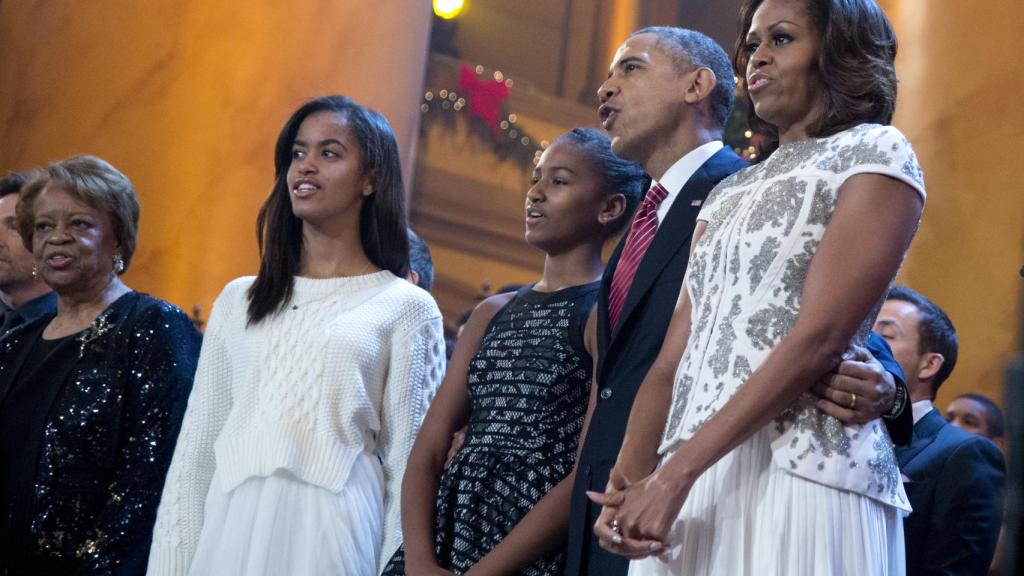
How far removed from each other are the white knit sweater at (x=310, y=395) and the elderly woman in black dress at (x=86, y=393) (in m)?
0.18

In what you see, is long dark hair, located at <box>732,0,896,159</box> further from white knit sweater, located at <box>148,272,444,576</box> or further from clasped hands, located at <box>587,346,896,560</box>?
white knit sweater, located at <box>148,272,444,576</box>

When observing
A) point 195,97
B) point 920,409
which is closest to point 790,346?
point 920,409

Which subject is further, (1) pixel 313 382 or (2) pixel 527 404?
(1) pixel 313 382

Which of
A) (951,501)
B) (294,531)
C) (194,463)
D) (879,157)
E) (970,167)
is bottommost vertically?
(294,531)

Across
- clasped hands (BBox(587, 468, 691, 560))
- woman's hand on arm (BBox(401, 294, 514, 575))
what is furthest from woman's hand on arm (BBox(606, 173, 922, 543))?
woman's hand on arm (BBox(401, 294, 514, 575))

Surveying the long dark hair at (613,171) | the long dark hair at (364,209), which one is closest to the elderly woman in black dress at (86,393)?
the long dark hair at (364,209)

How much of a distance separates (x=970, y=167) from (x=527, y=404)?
2.01 meters

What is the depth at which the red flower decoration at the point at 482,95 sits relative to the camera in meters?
9.20

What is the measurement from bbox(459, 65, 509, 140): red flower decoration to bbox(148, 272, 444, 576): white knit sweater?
598cm

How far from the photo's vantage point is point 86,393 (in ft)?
11.3

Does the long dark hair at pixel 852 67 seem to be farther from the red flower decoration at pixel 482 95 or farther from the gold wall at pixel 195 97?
the red flower decoration at pixel 482 95

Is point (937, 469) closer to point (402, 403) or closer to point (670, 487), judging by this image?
point (402, 403)

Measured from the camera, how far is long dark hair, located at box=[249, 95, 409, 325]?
3412 millimetres

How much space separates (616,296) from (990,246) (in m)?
1.88
